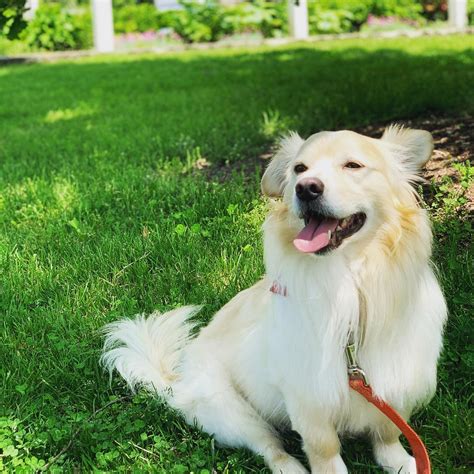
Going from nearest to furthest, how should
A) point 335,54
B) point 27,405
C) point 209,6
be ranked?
point 27,405 → point 335,54 → point 209,6

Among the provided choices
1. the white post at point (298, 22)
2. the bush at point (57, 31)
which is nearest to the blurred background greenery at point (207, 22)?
the bush at point (57, 31)

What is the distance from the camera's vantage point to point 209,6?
17844mm

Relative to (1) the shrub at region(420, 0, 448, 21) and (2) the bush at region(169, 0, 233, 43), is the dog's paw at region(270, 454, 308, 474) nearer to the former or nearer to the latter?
(2) the bush at region(169, 0, 233, 43)

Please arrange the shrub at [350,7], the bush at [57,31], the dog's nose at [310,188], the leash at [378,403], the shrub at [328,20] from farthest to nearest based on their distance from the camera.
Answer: the shrub at [350,7]
the shrub at [328,20]
the bush at [57,31]
the leash at [378,403]
the dog's nose at [310,188]

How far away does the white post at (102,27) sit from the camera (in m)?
16.3

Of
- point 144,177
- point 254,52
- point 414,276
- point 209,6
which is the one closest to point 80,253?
point 144,177

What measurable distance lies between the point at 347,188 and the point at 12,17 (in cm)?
440

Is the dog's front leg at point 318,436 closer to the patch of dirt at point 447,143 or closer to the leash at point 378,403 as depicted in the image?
the leash at point 378,403

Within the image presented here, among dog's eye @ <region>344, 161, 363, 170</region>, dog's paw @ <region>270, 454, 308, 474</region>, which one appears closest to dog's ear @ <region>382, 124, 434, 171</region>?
dog's eye @ <region>344, 161, 363, 170</region>

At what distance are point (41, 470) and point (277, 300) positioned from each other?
41.8 inches

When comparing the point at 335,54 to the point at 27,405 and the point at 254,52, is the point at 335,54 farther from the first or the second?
the point at 27,405

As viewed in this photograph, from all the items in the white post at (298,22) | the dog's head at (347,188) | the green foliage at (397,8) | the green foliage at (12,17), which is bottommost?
the dog's head at (347,188)

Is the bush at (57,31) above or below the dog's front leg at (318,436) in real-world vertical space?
above

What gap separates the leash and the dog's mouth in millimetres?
194
